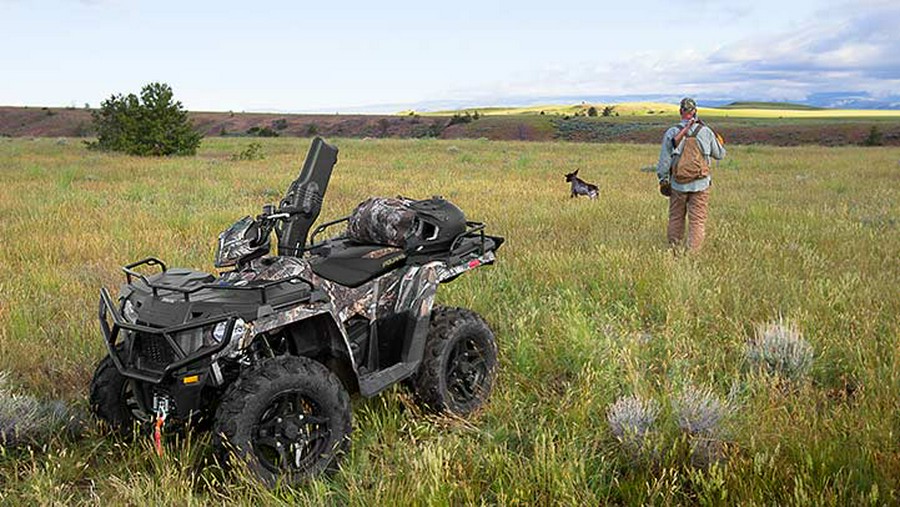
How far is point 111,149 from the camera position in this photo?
29422 mm

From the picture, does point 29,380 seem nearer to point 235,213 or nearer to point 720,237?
point 235,213

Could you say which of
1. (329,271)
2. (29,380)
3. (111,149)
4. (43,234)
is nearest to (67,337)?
(29,380)

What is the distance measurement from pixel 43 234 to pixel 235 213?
2.98 meters

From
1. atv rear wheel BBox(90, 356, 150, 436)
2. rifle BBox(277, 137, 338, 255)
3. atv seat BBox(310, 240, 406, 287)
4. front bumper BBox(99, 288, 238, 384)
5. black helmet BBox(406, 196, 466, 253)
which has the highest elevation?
rifle BBox(277, 137, 338, 255)

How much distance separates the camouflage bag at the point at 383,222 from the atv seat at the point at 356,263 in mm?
69

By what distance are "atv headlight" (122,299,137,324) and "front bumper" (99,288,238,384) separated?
4cm

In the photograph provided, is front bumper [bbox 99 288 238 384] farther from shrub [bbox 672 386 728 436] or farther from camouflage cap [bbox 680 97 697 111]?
camouflage cap [bbox 680 97 697 111]

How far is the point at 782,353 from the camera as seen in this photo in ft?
16.1

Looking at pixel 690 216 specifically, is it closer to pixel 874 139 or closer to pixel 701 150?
pixel 701 150

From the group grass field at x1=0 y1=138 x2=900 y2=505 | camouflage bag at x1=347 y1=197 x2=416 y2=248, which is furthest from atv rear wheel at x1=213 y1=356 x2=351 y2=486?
camouflage bag at x1=347 y1=197 x2=416 y2=248

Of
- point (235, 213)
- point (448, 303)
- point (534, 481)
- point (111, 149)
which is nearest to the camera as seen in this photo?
point (534, 481)

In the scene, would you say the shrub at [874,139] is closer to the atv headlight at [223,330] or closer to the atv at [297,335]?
the atv at [297,335]

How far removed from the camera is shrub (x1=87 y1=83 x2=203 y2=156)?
27.6 meters

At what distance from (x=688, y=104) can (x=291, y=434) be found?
7807mm
